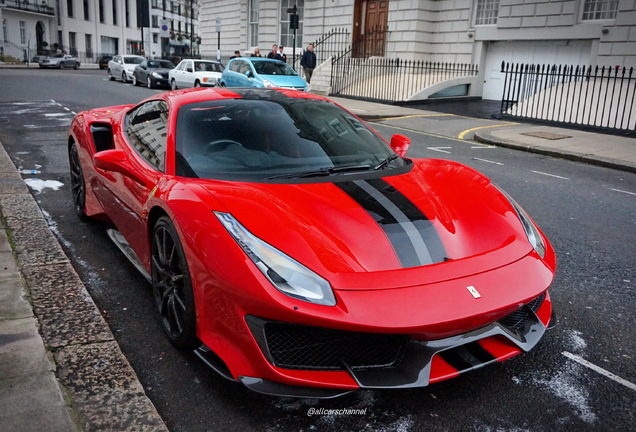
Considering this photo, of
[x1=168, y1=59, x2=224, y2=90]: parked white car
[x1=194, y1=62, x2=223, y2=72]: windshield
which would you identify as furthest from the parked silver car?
[x1=194, y1=62, x2=223, y2=72]: windshield

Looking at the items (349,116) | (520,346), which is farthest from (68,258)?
(520,346)

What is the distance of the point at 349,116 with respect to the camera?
420cm

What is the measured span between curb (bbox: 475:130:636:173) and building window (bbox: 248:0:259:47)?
23.8m

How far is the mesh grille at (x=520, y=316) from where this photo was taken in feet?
8.78

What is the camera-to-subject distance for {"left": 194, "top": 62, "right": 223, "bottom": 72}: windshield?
22.8 metres

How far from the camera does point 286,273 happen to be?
242cm

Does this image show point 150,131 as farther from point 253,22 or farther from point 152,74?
point 253,22

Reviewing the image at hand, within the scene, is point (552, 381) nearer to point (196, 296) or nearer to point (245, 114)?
point (196, 296)

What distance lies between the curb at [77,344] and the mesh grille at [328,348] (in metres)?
0.59

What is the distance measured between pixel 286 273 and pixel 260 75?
54.0 ft

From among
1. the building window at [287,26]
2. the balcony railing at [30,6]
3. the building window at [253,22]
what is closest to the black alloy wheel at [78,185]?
the building window at [287,26]

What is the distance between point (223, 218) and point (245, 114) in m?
1.25

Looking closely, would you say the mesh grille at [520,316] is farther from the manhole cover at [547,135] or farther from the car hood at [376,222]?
the manhole cover at [547,135]

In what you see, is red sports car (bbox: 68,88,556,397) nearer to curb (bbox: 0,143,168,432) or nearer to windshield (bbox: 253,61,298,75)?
curb (bbox: 0,143,168,432)
